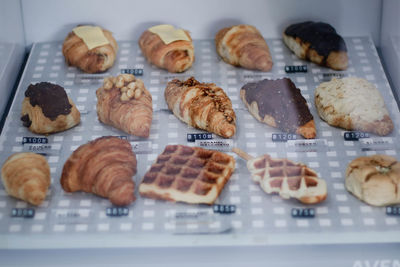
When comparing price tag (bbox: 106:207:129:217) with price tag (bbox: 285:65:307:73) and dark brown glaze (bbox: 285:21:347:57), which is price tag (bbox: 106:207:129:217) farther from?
dark brown glaze (bbox: 285:21:347:57)

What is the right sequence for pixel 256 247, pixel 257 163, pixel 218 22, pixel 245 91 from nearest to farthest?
pixel 256 247
pixel 257 163
pixel 245 91
pixel 218 22

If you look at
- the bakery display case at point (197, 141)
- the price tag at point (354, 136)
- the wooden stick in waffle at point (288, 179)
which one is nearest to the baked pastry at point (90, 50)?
the bakery display case at point (197, 141)

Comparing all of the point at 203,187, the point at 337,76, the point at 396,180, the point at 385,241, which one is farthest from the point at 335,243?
the point at 337,76

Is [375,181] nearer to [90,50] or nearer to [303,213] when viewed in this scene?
[303,213]

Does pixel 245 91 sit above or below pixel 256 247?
above

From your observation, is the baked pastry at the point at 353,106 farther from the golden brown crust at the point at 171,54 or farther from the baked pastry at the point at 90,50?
the baked pastry at the point at 90,50

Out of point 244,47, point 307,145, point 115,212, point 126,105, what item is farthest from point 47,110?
point 307,145

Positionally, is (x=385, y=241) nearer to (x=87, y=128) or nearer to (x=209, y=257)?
(x=209, y=257)
